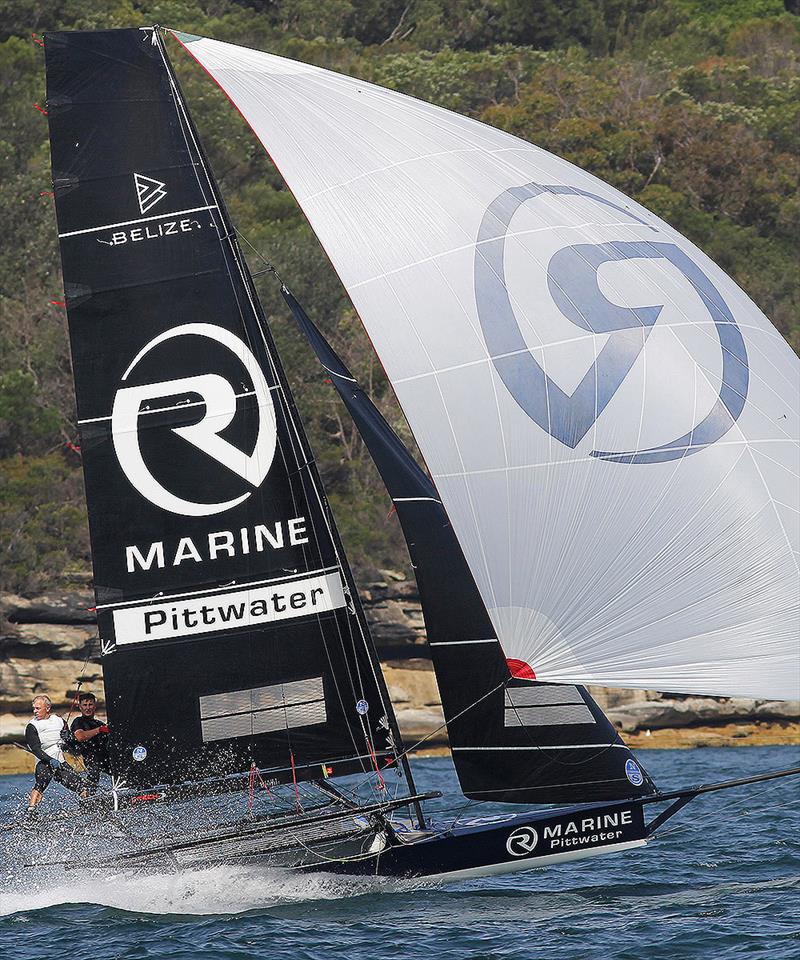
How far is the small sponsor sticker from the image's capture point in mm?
10398

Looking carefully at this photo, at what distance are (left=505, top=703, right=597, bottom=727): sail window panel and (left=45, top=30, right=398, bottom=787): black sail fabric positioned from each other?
87 cm

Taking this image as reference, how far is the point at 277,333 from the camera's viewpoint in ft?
113

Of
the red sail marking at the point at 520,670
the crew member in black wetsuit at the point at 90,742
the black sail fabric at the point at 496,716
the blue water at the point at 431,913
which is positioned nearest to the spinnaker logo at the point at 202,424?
the black sail fabric at the point at 496,716

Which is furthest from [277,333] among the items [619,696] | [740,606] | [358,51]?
[740,606]

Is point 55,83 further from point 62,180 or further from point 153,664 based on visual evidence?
point 153,664

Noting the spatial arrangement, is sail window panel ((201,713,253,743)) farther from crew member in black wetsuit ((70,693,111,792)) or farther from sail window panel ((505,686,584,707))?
sail window panel ((505,686,584,707))

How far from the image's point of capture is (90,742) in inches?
445

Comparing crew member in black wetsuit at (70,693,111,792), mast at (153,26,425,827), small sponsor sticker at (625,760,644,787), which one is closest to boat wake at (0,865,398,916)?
mast at (153,26,425,827)

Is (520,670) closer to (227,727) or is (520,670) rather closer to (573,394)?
(573,394)

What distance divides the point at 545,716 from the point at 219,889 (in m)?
2.58

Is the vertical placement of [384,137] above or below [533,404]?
above

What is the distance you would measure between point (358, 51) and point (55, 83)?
44.8 metres

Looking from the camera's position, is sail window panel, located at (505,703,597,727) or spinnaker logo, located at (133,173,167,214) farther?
spinnaker logo, located at (133,173,167,214)

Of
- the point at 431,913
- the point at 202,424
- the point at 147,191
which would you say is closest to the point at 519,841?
the point at 431,913
